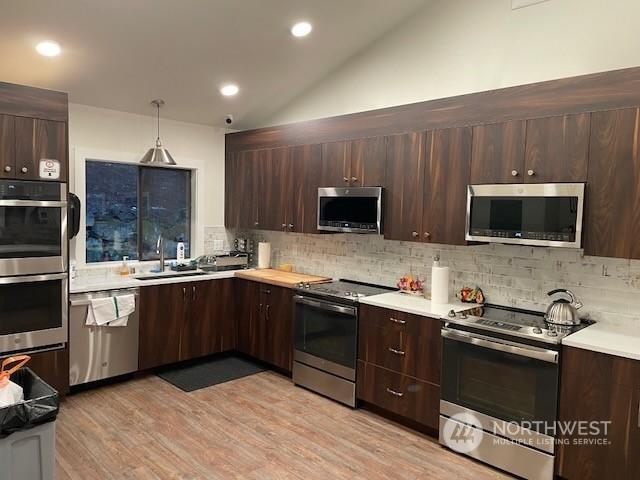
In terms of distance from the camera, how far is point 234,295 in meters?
4.99

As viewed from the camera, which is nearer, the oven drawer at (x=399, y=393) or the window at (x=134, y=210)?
the oven drawer at (x=399, y=393)

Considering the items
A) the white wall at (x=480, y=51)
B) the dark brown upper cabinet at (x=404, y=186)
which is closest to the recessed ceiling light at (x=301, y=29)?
the white wall at (x=480, y=51)

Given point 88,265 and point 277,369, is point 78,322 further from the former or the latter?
point 277,369

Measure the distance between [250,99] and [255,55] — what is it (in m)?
0.82

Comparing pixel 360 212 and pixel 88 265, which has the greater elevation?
pixel 360 212

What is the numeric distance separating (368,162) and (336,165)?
1.21 feet

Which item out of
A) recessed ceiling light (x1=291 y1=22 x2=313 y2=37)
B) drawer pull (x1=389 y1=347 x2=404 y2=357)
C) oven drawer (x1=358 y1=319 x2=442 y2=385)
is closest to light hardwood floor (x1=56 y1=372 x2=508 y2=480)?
oven drawer (x1=358 y1=319 x2=442 y2=385)

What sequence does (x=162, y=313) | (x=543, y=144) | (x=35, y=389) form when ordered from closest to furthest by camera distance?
1. (x=35, y=389)
2. (x=543, y=144)
3. (x=162, y=313)

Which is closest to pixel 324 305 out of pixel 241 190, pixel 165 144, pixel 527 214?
pixel 527 214

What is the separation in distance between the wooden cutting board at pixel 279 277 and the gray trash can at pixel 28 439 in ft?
8.07

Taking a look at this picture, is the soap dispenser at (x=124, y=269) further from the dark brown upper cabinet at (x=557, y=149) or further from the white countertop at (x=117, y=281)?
the dark brown upper cabinet at (x=557, y=149)

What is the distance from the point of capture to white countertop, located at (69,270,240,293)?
4.00 metres

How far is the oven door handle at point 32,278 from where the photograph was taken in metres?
3.42

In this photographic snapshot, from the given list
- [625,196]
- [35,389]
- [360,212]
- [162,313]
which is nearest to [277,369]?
[162,313]
